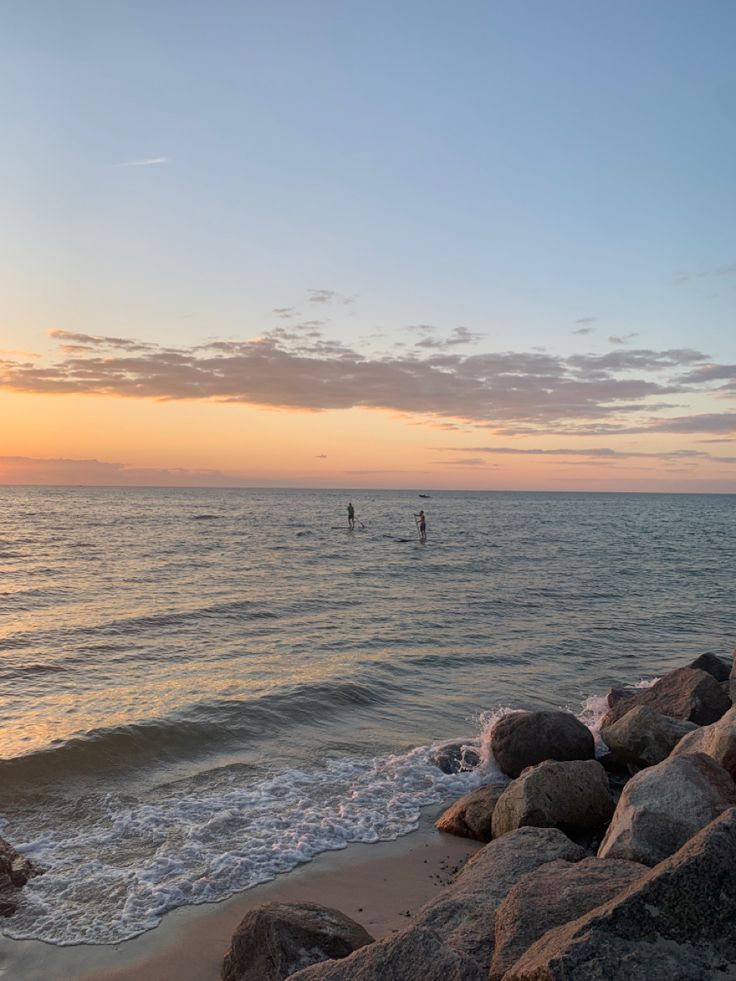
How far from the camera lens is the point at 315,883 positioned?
7.95 metres

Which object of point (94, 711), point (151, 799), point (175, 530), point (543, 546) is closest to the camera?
point (151, 799)

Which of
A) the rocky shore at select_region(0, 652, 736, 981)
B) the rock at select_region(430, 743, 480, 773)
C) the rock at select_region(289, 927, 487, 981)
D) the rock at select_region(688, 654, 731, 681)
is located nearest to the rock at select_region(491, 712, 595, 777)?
the rocky shore at select_region(0, 652, 736, 981)

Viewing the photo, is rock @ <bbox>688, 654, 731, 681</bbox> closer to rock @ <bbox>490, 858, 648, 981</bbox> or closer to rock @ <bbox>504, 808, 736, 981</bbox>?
rock @ <bbox>490, 858, 648, 981</bbox>

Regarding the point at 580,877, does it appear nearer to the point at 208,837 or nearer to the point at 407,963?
the point at 407,963

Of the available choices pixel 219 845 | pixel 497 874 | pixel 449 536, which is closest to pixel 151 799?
pixel 219 845

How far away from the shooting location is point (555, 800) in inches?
332

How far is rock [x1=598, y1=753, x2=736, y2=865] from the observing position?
6.27 meters

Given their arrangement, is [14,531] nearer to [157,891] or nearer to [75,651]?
[75,651]

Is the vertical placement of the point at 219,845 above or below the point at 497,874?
below

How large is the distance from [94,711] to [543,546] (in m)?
42.6

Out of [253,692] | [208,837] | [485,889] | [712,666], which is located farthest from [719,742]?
[253,692]

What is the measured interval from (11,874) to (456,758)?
640 centimetres

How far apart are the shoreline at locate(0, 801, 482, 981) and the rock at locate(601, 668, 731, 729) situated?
13.6 ft

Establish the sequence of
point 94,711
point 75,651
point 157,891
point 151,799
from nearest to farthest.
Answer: point 157,891, point 151,799, point 94,711, point 75,651
